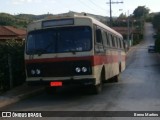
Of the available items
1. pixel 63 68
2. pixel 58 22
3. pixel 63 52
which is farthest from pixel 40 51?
pixel 58 22

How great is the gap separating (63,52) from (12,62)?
12.6 ft

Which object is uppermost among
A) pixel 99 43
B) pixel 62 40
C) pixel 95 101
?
pixel 62 40

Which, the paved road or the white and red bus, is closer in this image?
the paved road

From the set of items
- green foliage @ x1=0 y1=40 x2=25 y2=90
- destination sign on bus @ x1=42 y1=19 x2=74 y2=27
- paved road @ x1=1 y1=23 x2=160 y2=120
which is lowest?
paved road @ x1=1 y1=23 x2=160 y2=120

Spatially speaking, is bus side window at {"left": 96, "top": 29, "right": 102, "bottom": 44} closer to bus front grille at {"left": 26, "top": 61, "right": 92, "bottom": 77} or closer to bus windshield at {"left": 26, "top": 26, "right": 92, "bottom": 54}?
bus windshield at {"left": 26, "top": 26, "right": 92, "bottom": 54}

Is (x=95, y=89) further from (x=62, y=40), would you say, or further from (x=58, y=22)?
(x=58, y=22)

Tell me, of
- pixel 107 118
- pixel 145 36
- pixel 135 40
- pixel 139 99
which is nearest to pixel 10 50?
pixel 139 99

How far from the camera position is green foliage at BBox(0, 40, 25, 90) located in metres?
17.4

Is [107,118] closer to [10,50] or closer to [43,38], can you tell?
[43,38]

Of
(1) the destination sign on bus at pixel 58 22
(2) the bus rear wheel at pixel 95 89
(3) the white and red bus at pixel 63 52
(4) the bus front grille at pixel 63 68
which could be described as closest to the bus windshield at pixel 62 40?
(3) the white and red bus at pixel 63 52

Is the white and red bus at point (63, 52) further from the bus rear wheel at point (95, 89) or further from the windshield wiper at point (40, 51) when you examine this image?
the bus rear wheel at point (95, 89)

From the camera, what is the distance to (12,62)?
1794 centimetres

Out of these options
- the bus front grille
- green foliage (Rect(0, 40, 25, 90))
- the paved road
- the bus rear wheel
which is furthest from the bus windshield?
green foliage (Rect(0, 40, 25, 90))

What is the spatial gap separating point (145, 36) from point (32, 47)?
13648 cm
